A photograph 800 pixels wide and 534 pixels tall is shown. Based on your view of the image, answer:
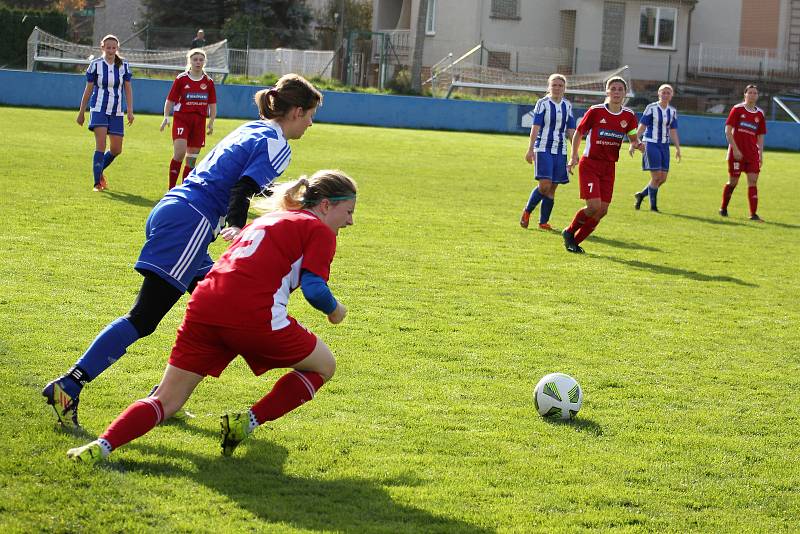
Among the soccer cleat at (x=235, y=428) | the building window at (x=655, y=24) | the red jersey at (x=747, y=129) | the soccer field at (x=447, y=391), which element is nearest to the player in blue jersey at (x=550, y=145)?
the soccer field at (x=447, y=391)

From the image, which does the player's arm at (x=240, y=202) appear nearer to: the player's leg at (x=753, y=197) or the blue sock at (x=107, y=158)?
the blue sock at (x=107, y=158)

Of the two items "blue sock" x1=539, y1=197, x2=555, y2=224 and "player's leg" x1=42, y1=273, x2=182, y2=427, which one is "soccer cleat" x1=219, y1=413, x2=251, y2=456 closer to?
"player's leg" x1=42, y1=273, x2=182, y2=427

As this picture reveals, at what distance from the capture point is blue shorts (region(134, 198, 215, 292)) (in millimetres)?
4887

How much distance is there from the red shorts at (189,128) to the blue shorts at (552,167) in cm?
462

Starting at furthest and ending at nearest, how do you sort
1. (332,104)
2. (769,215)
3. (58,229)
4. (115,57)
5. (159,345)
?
1. (332,104)
2. (769,215)
3. (115,57)
4. (58,229)
5. (159,345)

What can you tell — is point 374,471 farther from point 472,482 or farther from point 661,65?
point 661,65

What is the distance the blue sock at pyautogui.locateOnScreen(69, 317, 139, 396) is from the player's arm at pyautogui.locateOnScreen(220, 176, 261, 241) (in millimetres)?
694

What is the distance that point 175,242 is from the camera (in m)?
4.92

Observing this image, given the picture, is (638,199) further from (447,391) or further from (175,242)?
(175,242)

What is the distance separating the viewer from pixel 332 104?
1296 inches

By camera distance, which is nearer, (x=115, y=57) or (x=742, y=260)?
(x=742, y=260)

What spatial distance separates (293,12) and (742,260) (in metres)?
36.7

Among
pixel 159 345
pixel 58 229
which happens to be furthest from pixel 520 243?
pixel 159 345

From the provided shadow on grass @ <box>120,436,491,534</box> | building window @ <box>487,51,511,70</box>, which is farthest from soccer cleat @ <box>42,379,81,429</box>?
building window @ <box>487,51,511,70</box>
